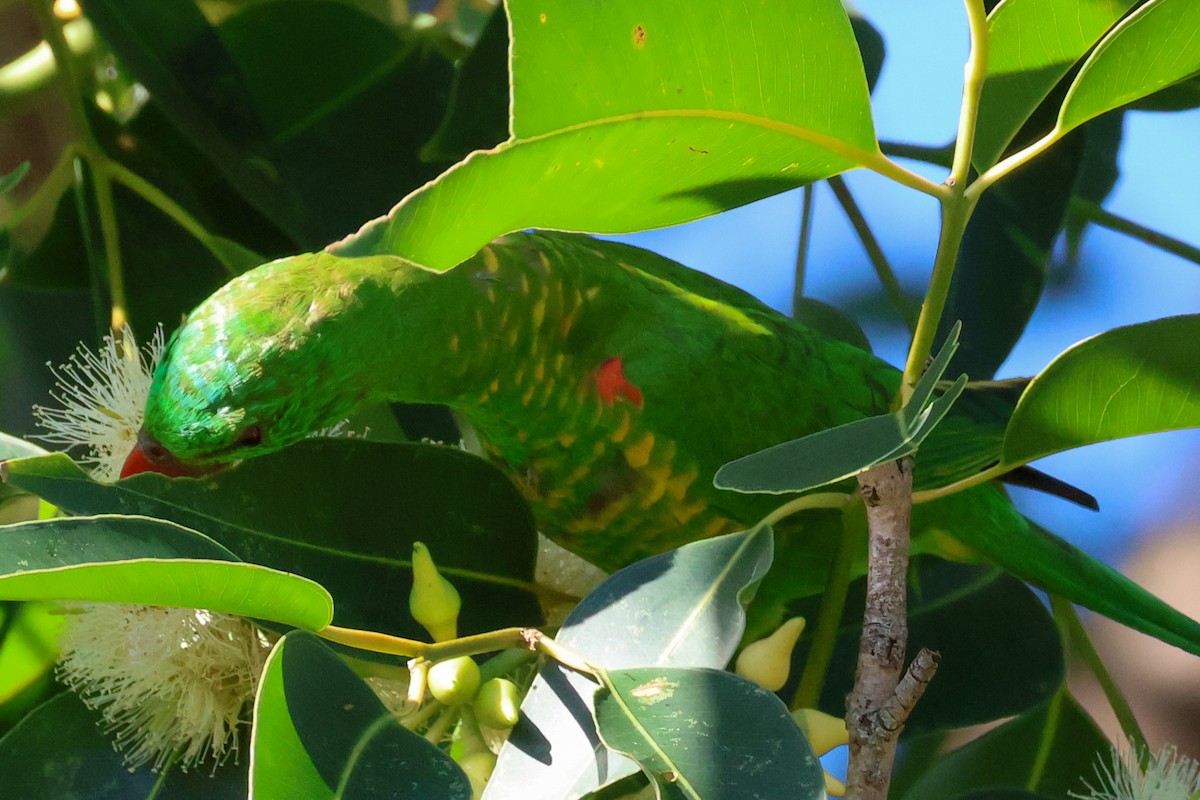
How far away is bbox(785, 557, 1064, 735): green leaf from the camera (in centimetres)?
103

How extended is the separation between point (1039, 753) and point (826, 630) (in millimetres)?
470

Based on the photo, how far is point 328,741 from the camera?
0.59 m

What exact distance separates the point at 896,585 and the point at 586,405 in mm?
375

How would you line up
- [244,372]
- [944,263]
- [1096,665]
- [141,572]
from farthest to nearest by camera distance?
1. [1096,665]
2. [244,372]
3. [944,263]
4. [141,572]

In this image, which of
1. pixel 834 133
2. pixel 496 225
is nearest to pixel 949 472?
pixel 834 133

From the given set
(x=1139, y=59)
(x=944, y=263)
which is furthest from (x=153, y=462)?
(x=1139, y=59)

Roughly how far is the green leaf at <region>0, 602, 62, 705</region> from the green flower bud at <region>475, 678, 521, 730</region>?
1.45 feet

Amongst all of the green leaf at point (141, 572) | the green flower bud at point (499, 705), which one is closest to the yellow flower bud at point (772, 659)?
the green flower bud at point (499, 705)

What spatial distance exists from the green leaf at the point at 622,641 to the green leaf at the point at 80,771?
11.1 inches

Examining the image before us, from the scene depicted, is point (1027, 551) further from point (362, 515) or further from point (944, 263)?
point (362, 515)

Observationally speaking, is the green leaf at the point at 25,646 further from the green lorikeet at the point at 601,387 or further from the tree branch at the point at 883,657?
the tree branch at the point at 883,657

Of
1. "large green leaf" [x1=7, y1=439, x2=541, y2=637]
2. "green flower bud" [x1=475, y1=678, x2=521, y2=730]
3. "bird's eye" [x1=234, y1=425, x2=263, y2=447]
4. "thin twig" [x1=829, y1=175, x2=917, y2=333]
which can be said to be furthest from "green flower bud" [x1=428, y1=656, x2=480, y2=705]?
"thin twig" [x1=829, y1=175, x2=917, y2=333]

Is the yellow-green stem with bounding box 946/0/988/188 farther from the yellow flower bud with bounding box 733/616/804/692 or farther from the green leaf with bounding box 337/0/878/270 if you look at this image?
the yellow flower bud with bounding box 733/616/804/692

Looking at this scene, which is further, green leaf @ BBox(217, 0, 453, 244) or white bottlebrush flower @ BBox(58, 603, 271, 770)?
green leaf @ BBox(217, 0, 453, 244)
